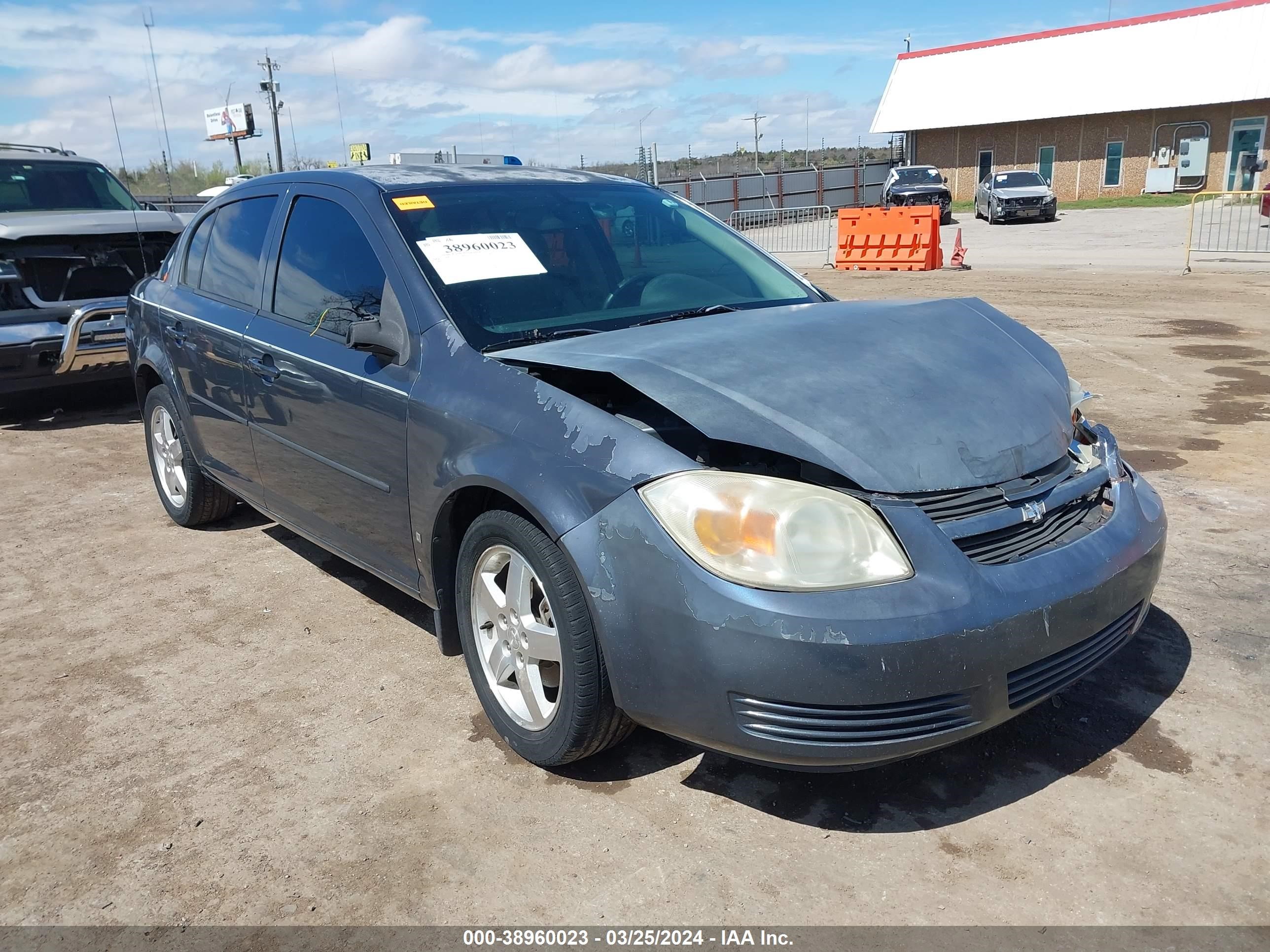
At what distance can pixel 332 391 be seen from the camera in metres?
3.53

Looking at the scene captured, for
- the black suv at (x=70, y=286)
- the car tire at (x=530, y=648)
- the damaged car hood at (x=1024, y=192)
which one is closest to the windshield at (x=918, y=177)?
the damaged car hood at (x=1024, y=192)

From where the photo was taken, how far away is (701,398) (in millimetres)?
2570

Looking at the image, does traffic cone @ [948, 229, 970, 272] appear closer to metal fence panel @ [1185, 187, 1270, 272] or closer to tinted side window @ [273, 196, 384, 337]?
metal fence panel @ [1185, 187, 1270, 272]

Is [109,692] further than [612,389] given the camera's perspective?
Yes

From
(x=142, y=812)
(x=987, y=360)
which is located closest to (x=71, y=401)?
(x=142, y=812)

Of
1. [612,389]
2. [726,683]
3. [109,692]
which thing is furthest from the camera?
[109,692]

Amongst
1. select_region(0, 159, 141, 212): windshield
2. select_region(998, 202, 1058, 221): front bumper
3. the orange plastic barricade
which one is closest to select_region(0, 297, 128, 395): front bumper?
select_region(0, 159, 141, 212): windshield

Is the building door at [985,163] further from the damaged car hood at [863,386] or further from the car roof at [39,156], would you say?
the damaged car hood at [863,386]

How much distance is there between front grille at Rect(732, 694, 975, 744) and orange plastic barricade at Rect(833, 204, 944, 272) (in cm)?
1674

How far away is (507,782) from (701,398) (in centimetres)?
127

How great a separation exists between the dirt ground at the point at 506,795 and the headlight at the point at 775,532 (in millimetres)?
191

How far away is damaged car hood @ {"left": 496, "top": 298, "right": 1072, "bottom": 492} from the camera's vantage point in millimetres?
2510

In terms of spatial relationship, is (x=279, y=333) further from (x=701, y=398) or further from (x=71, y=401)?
(x=71, y=401)

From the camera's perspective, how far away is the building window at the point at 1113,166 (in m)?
38.1
